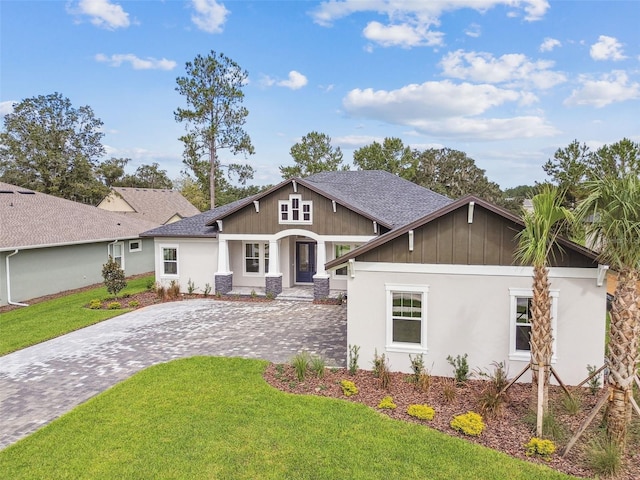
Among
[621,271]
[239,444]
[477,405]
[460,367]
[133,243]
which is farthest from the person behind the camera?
[133,243]

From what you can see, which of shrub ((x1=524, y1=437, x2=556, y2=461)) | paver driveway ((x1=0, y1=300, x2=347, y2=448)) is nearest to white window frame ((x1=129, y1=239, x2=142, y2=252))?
paver driveway ((x1=0, y1=300, x2=347, y2=448))

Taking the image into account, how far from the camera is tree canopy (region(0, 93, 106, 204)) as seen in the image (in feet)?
138

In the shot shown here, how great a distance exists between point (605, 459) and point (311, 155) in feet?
140

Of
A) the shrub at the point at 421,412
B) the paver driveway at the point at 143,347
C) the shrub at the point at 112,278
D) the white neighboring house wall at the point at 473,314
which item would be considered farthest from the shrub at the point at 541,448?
the shrub at the point at 112,278

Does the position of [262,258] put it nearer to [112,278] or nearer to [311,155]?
[112,278]

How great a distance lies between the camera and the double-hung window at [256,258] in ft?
68.2

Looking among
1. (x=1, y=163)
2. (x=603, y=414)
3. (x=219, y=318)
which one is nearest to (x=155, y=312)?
(x=219, y=318)

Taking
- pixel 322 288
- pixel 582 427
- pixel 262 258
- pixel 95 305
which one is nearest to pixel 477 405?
pixel 582 427

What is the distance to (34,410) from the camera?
811 cm

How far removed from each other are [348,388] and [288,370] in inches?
73.2

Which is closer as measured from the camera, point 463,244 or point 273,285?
point 463,244

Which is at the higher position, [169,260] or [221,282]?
[169,260]

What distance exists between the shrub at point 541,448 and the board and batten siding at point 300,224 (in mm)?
12014

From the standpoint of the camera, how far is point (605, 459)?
19.3 feet
